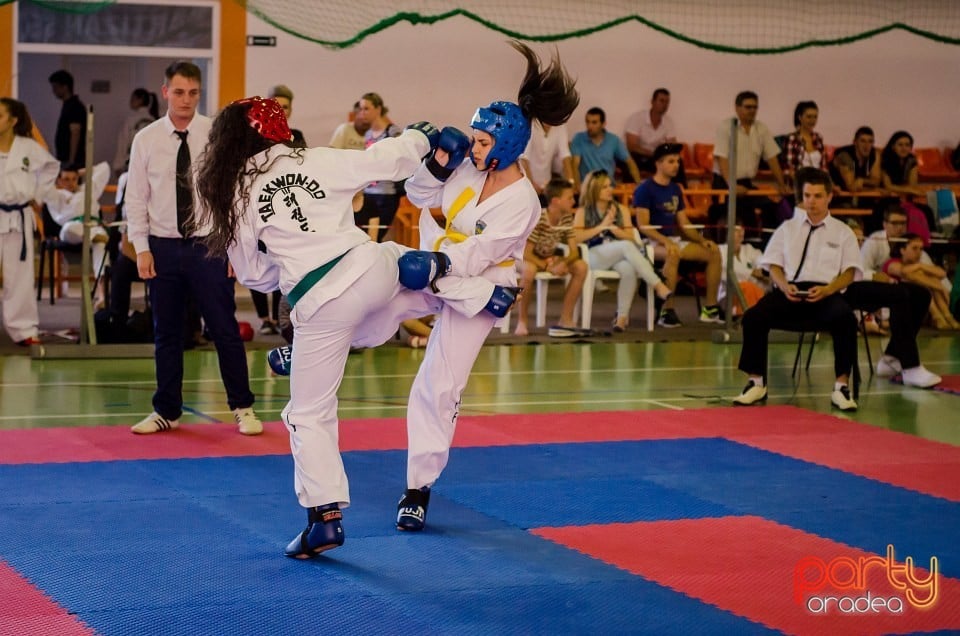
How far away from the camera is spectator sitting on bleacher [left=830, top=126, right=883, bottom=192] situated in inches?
550

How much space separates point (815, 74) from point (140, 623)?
13504mm

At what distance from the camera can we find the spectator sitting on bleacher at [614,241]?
36.6 ft

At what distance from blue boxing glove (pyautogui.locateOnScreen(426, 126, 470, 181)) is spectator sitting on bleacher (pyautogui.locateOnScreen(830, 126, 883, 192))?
391 inches

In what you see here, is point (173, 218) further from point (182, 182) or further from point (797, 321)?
point (797, 321)

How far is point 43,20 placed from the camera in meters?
13.5

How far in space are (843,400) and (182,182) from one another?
401 cm

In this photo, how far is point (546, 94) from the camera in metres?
5.03

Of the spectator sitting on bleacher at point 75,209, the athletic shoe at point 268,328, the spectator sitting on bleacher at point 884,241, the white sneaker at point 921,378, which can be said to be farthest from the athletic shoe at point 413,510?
the spectator sitting on bleacher at point 884,241

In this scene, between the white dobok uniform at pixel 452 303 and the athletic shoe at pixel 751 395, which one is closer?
the white dobok uniform at pixel 452 303

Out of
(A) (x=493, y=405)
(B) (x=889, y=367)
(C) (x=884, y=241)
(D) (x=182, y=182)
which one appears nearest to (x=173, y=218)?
(D) (x=182, y=182)

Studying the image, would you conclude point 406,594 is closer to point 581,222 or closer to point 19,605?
point 19,605

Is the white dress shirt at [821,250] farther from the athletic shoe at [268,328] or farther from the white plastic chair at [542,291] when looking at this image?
the athletic shoe at [268,328]

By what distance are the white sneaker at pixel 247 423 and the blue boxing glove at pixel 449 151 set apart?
2.21 metres

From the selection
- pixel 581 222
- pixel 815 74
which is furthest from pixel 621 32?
pixel 581 222
